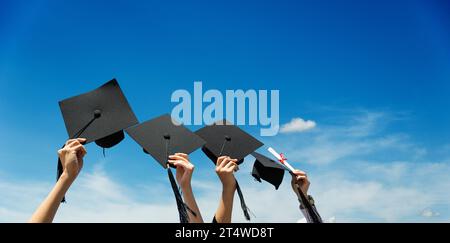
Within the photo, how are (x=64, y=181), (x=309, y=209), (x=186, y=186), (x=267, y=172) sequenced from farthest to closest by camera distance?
(x=267, y=172) → (x=309, y=209) → (x=186, y=186) → (x=64, y=181)

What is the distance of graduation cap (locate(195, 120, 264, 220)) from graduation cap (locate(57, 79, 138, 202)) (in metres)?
0.64

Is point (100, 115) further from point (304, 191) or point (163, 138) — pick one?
point (304, 191)

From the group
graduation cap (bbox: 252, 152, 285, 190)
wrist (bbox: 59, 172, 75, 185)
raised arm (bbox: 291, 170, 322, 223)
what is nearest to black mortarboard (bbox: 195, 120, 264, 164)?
graduation cap (bbox: 252, 152, 285, 190)

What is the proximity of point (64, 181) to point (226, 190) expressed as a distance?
0.90 metres

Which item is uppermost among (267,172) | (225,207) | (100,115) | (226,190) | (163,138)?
(100,115)

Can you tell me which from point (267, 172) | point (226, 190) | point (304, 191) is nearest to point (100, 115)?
point (226, 190)

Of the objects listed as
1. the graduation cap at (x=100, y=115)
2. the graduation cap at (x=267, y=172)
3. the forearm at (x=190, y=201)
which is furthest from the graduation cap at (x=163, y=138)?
the graduation cap at (x=267, y=172)

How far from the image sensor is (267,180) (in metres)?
3.25

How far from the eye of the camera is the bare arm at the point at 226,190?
227 centimetres

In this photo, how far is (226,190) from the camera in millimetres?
2340

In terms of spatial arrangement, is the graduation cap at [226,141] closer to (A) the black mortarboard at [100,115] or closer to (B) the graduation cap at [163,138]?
(B) the graduation cap at [163,138]

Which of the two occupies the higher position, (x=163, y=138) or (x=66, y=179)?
(x=163, y=138)

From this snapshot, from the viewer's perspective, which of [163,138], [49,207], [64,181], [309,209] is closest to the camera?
[49,207]
